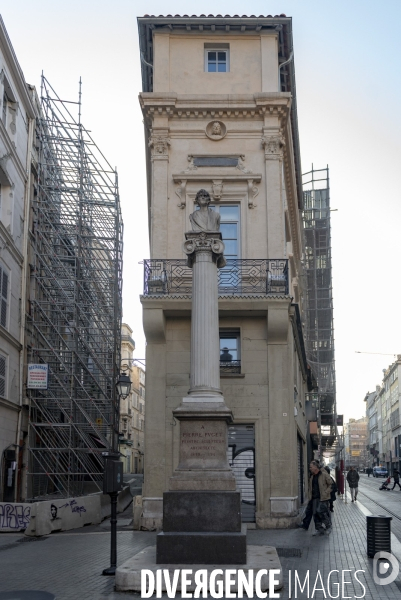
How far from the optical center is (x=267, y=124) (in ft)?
74.3

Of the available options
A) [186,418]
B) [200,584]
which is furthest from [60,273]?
[200,584]

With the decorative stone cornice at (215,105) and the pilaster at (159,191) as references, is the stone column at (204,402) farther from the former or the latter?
the decorative stone cornice at (215,105)

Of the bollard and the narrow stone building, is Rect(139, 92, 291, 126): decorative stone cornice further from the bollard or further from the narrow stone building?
the bollard

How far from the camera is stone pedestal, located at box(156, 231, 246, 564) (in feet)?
36.9

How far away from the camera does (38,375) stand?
25.8 m

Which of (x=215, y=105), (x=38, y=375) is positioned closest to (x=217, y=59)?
(x=215, y=105)

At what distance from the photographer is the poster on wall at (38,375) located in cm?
2572

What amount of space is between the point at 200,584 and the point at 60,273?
66.8 feet

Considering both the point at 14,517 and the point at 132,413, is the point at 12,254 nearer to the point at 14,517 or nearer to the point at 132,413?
the point at 14,517

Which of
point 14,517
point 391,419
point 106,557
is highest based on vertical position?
point 391,419

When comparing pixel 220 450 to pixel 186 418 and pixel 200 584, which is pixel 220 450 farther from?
pixel 200 584

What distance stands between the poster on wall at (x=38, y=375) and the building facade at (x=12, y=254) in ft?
1.43

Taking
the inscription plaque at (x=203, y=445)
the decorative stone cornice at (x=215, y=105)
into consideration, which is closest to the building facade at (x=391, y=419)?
the decorative stone cornice at (x=215, y=105)

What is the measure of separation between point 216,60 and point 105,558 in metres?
16.5
